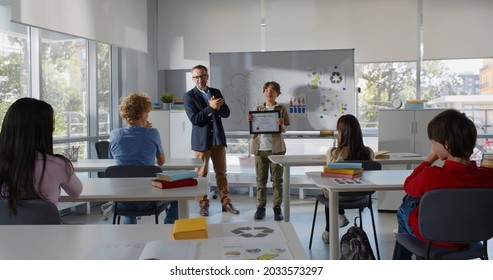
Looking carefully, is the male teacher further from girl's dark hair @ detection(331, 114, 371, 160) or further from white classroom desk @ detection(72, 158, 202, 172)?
girl's dark hair @ detection(331, 114, 371, 160)

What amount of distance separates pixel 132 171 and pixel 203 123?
1.96 metres

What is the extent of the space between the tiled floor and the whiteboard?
1017 millimetres

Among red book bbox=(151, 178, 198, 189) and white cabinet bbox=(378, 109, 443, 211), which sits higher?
white cabinet bbox=(378, 109, 443, 211)

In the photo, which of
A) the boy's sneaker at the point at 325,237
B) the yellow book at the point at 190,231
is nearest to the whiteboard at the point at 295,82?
the boy's sneaker at the point at 325,237

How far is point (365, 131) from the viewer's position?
22.2 ft

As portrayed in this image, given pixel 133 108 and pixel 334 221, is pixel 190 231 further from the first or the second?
pixel 133 108

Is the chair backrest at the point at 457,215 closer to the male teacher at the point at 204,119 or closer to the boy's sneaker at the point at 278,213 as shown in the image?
the boy's sneaker at the point at 278,213

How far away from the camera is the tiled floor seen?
13.7ft

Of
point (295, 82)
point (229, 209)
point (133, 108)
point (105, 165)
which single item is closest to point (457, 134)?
point (133, 108)

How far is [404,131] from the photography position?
5852 millimetres

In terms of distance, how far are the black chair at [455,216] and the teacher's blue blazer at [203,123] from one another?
320 cm

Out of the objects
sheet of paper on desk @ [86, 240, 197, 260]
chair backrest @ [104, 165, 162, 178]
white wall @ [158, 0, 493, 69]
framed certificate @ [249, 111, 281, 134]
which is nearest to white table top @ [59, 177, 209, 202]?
chair backrest @ [104, 165, 162, 178]

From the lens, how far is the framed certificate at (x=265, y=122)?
515 centimetres
